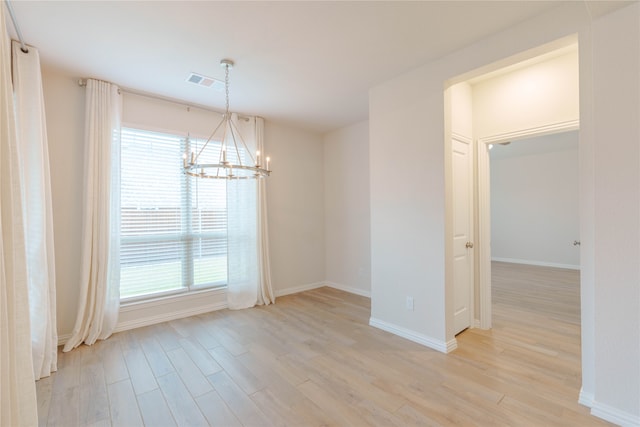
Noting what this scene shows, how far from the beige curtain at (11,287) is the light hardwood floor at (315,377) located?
91 cm

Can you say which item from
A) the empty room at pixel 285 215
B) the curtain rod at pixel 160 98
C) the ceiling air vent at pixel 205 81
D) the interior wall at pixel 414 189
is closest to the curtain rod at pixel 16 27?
the empty room at pixel 285 215

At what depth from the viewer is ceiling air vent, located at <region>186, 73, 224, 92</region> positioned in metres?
3.04

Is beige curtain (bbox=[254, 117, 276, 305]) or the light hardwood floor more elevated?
beige curtain (bbox=[254, 117, 276, 305])

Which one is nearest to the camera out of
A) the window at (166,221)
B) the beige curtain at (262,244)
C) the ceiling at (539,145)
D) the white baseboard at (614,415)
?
the white baseboard at (614,415)

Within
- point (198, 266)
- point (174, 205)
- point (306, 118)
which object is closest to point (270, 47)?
point (306, 118)

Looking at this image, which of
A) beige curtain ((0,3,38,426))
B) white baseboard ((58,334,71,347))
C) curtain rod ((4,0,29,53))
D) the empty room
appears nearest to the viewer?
beige curtain ((0,3,38,426))

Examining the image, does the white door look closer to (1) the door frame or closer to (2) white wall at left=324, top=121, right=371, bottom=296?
(1) the door frame

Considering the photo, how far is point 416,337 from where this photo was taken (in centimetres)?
297

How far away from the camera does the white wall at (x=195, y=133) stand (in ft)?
9.82

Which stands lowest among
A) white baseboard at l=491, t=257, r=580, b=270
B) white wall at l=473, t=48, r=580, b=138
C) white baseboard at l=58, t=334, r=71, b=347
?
white baseboard at l=491, t=257, r=580, b=270

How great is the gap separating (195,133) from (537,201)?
8.16 meters

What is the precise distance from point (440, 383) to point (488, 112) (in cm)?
285

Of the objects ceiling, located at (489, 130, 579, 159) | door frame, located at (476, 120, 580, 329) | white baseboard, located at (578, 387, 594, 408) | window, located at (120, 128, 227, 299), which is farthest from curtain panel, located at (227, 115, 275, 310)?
ceiling, located at (489, 130, 579, 159)

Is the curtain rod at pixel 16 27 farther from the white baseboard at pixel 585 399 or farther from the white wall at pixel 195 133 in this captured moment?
the white baseboard at pixel 585 399
